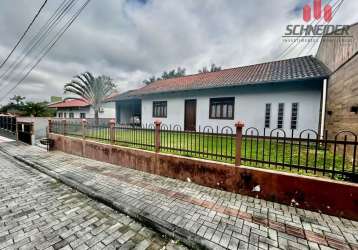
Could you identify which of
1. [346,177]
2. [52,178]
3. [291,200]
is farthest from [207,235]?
[52,178]

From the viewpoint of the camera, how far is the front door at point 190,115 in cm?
1148

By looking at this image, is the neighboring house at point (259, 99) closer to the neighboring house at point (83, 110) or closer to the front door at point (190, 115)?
the front door at point (190, 115)

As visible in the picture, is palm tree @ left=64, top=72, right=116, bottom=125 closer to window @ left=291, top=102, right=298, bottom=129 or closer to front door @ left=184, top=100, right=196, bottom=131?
front door @ left=184, top=100, right=196, bottom=131

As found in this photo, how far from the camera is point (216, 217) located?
2785mm

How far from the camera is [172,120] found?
488 inches

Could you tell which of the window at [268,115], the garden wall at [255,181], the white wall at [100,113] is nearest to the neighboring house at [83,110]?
the white wall at [100,113]

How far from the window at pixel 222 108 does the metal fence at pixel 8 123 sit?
1465 centimetres

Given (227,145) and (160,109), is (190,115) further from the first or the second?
(227,145)

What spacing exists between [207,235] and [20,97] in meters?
39.0

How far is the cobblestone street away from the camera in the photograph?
7.55 ft

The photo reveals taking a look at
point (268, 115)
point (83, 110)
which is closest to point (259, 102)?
point (268, 115)

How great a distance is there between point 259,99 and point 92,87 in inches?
604

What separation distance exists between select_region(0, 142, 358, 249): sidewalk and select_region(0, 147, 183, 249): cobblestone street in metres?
0.22

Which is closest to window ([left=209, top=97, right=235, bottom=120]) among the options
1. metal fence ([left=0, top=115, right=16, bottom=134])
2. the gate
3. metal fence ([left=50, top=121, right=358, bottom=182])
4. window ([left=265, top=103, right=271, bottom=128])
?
window ([left=265, top=103, right=271, bottom=128])
